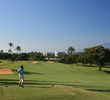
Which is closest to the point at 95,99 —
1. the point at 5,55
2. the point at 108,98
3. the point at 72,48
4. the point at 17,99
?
the point at 108,98

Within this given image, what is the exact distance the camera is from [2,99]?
8.51 metres

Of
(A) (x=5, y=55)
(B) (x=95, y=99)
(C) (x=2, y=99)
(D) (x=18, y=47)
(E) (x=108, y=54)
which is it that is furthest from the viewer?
(D) (x=18, y=47)

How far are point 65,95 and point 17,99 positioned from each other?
3785mm

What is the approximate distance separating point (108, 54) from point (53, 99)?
4247 cm

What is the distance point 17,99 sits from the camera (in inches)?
342

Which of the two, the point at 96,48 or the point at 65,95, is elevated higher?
the point at 96,48

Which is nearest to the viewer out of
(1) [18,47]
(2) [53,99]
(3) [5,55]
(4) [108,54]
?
(2) [53,99]

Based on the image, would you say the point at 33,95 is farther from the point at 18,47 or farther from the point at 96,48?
the point at 18,47

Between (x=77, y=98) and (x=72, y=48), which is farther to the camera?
(x=72, y=48)

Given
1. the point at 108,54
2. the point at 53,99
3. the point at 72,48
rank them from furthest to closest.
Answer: the point at 72,48, the point at 108,54, the point at 53,99

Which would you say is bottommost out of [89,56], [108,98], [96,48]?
[108,98]

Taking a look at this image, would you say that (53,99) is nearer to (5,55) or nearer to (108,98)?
(108,98)

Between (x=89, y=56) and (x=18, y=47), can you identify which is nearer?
(x=89, y=56)

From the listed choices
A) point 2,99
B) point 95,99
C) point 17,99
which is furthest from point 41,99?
point 95,99
